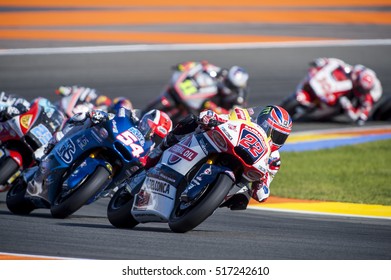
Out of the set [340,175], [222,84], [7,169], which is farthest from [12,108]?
[222,84]

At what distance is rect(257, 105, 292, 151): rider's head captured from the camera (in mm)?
10523

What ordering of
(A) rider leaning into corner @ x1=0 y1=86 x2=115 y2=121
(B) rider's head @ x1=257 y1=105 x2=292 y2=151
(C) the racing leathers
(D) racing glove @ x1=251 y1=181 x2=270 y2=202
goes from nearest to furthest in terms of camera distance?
(C) the racing leathers
(B) rider's head @ x1=257 y1=105 x2=292 y2=151
(D) racing glove @ x1=251 y1=181 x2=270 y2=202
(A) rider leaning into corner @ x1=0 y1=86 x2=115 y2=121

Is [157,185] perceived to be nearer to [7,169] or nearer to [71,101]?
[7,169]

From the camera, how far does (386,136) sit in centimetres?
2030

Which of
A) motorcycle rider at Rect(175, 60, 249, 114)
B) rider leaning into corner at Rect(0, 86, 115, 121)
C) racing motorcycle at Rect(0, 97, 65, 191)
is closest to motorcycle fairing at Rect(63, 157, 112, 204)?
racing motorcycle at Rect(0, 97, 65, 191)

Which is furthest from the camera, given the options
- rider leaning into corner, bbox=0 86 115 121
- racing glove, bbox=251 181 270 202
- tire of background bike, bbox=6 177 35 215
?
rider leaning into corner, bbox=0 86 115 121

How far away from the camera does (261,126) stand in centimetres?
1054

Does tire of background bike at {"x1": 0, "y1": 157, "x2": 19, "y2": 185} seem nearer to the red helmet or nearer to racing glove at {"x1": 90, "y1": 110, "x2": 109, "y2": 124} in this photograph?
racing glove at {"x1": 90, "y1": 110, "x2": 109, "y2": 124}

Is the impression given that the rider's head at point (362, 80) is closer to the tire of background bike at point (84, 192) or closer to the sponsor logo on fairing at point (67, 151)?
the sponsor logo on fairing at point (67, 151)

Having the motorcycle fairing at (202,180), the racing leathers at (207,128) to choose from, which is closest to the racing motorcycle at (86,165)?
the racing leathers at (207,128)

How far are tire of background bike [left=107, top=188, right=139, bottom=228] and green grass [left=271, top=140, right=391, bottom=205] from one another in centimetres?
389

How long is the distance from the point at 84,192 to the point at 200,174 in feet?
5.02

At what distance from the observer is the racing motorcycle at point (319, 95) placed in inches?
840

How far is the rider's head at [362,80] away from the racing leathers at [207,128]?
10860 mm
